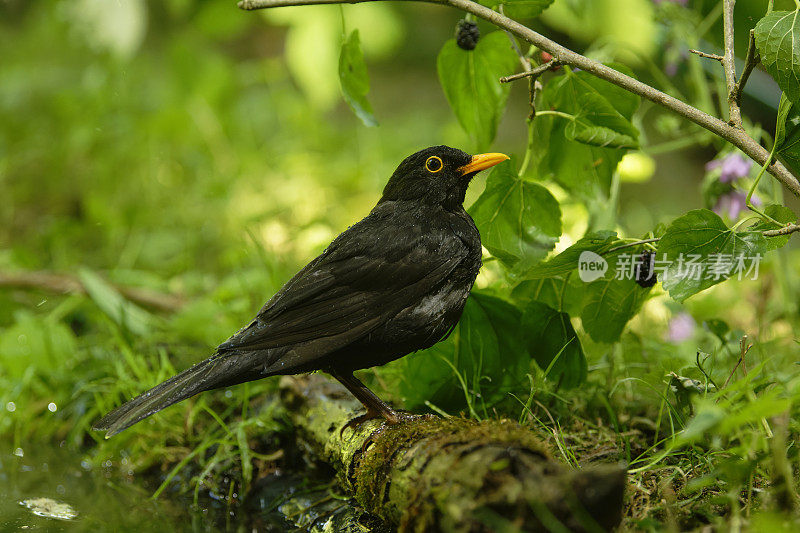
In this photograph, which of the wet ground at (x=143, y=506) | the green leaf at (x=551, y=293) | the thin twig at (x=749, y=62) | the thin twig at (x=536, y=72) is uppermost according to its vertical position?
the thin twig at (x=536, y=72)

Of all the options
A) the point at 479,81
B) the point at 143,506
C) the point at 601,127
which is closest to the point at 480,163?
the point at 479,81

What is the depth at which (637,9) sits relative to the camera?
16.3 ft

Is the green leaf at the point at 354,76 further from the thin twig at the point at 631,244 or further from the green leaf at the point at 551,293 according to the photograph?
the thin twig at the point at 631,244

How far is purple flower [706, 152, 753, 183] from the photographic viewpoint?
275cm

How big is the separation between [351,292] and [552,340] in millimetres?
705

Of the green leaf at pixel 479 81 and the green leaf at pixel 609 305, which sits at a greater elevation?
the green leaf at pixel 479 81

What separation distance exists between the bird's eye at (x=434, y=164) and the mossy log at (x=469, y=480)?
33.8 inches

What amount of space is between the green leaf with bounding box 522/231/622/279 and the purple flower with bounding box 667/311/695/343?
4.56ft

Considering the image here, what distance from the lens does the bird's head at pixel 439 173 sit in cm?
247

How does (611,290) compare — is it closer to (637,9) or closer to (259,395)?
(259,395)

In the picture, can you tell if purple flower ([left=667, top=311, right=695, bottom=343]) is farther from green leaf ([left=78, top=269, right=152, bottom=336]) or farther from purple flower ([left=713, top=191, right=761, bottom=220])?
green leaf ([left=78, top=269, right=152, bottom=336])

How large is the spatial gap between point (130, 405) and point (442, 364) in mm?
1058

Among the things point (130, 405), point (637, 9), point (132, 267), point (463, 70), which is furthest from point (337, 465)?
point (637, 9)

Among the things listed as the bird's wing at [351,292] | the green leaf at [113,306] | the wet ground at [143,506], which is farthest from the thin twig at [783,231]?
the green leaf at [113,306]
